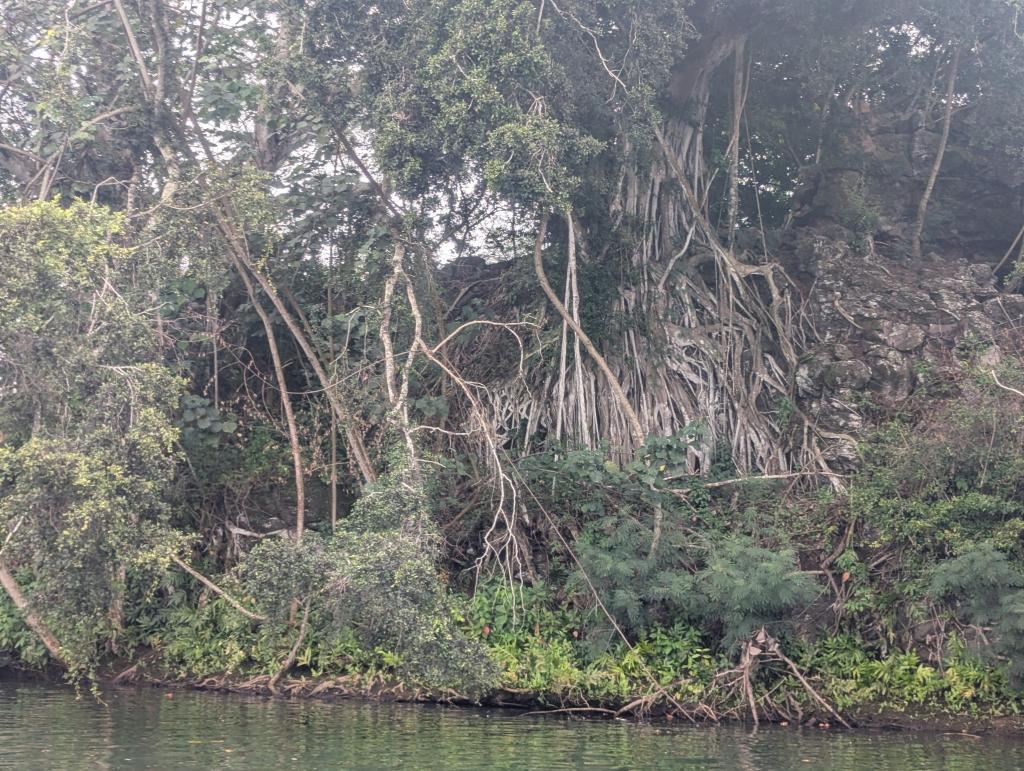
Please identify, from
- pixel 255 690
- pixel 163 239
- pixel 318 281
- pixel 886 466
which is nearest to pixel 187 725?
pixel 255 690

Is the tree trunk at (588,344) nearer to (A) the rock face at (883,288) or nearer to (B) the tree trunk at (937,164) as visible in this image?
(A) the rock face at (883,288)

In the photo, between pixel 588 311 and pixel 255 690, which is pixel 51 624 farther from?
pixel 588 311

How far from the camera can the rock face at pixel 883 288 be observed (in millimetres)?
13258

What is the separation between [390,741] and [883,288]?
30.9 feet

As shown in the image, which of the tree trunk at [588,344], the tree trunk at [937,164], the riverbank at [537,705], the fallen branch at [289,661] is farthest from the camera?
the tree trunk at [937,164]

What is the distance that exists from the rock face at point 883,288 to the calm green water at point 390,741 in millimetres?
4625

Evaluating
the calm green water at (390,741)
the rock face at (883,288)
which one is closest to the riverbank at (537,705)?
the calm green water at (390,741)

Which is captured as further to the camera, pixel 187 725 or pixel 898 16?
pixel 898 16

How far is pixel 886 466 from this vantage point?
1212 cm

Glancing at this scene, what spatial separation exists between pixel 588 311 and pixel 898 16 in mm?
6002

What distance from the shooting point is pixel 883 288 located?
14.4 m

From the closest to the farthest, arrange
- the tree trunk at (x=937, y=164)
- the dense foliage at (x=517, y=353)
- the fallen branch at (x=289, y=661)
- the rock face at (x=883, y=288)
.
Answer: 1. the dense foliage at (x=517, y=353)
2. the fallen branch at (x=289, y=661)
3. the rock face at (x=883, y=288)
4. the tree trunk at (x=937, y=164)

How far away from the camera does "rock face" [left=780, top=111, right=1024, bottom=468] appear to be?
43.5 feet

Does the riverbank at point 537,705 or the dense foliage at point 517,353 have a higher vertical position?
the dense foliage at point 517,353
